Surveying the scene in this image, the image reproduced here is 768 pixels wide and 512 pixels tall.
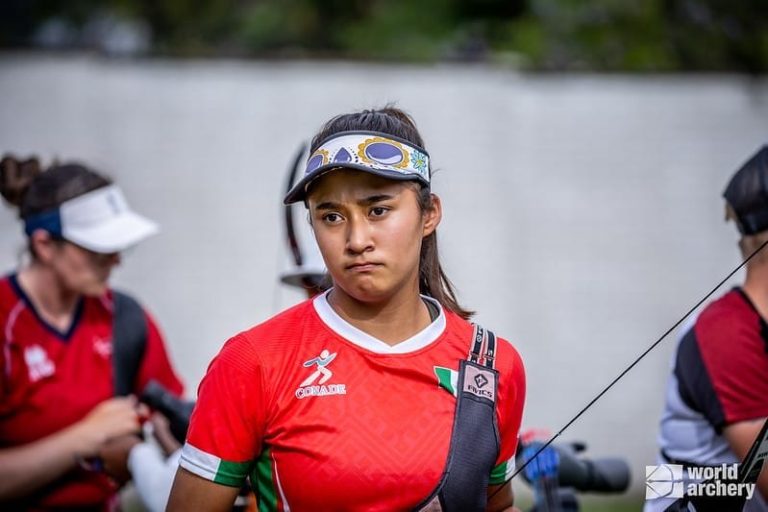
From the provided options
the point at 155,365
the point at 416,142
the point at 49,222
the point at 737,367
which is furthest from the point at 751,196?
the point at 49,222

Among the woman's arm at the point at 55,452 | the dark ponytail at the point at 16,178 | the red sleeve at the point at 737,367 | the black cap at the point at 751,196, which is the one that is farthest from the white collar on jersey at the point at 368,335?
the dark ponytail at the point at 16,178

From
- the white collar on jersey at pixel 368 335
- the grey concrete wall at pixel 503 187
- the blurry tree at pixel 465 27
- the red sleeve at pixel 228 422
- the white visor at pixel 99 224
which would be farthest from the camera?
the blurry tree at pixel 465 27

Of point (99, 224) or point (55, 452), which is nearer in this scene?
point (55, 452)

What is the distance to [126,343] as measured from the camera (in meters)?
3.76

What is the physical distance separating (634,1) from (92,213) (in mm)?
6765

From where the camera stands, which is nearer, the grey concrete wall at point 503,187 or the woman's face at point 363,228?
the woman's face at point 363,228

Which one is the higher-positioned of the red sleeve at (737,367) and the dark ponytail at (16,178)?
the dark ponytail at (16,178)

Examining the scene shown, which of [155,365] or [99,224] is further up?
[99,224]

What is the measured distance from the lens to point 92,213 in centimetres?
370

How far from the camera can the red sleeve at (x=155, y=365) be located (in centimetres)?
383

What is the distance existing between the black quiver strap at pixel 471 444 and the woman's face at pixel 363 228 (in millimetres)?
268

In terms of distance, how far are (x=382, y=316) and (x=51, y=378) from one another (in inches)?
67.5

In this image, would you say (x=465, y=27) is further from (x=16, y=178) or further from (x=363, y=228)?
(x=363, y=228)

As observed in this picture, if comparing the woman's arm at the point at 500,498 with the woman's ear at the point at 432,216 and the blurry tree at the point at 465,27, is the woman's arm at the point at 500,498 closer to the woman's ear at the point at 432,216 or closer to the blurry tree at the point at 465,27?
the woman's ear at the point at 432,216
